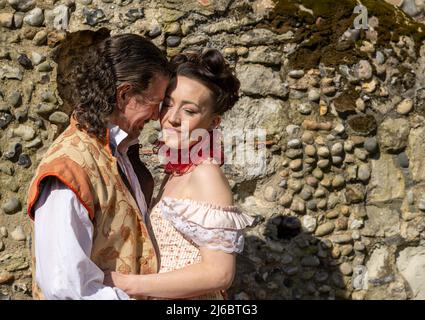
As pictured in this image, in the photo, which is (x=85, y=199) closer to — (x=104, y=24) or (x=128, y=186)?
(x=128, y=186)

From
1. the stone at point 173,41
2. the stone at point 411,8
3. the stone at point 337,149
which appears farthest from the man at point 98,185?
the stone at point 411,8

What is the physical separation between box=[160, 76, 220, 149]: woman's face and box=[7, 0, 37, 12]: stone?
1272 millimetres

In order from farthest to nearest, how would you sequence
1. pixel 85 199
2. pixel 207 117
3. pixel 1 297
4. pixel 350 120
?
1. pixel 350 120
2. pixel 1 297
3. pixel 207 117
4. pixel 85 199

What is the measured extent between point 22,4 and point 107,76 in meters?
1.40

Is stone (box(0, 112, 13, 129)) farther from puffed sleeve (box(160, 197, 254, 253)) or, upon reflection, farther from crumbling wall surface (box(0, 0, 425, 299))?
puffed sleeve (box(160, 197, 254, 253))

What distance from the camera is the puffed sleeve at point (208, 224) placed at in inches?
101

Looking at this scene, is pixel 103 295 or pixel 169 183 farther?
pixel 169 183

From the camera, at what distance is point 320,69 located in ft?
12.7

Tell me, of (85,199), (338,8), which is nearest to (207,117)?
(85,199)

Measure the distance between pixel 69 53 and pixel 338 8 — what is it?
148 cm

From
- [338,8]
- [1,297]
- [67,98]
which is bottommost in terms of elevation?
[1,297]

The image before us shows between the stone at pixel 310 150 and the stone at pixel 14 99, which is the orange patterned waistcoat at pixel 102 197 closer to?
the stone at pixel 14 99

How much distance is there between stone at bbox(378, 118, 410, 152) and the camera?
12.8ft

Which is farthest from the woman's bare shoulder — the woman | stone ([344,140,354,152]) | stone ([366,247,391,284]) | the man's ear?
stone ([366,247,391,284])
